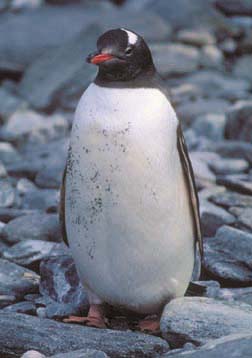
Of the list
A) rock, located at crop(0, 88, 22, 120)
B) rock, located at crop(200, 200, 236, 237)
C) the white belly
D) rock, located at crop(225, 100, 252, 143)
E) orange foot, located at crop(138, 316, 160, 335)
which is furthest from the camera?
rock, located at crop(0, 88, 22, 120)

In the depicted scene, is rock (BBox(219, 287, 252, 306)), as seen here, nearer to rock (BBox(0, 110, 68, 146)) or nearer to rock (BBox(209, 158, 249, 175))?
rock (BBox(209, 158, 249, 175))

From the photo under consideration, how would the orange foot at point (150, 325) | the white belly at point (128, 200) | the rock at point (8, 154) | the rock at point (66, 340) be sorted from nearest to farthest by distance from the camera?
the rock at point (66, 340) → the white belly at point (128, 200) → the orange foot at point (150, 325) → the rock at point (8, 154)

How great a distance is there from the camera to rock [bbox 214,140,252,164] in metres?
7.00

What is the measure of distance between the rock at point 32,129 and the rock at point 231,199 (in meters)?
2.70

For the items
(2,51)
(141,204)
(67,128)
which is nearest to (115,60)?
(141,204)

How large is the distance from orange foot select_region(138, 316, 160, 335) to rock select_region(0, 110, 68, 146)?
4.12 m

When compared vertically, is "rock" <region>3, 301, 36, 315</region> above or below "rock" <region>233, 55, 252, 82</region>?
above

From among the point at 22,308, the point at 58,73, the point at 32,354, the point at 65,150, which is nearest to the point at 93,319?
the point at 22,308

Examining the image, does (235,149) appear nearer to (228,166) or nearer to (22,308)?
(228,166)

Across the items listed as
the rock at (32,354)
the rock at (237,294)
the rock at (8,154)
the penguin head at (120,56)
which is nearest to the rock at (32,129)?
the rock at (8,154)

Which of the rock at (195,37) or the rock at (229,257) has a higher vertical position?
the rock at (229,257)

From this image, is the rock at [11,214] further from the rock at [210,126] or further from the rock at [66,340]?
the rock at [210,126]

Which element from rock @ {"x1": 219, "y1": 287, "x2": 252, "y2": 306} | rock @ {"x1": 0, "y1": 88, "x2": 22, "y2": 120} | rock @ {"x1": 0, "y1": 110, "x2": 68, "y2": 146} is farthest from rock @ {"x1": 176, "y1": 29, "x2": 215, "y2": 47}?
rock @ {"x1": 219, "y1": 287, "x2": 252, "y2": 306}

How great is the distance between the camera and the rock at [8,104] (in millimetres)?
9164
